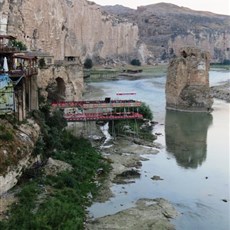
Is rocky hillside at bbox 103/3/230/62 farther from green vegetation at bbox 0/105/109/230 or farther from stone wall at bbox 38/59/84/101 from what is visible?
green vegetation at bbox 0/105/109/230

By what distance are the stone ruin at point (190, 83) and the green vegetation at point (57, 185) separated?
26.0 meters

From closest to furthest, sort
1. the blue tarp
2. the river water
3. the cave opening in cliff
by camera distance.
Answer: the river water, the blue tarp, the cave opening in cliff

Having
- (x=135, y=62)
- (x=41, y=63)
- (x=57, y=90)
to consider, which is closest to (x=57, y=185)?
(x=41, y=63)

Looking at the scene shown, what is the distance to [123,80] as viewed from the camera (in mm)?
105000

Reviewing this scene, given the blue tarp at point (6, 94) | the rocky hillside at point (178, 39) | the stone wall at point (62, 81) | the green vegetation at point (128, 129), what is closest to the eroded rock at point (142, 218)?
the blue tarp at point (6, 94)

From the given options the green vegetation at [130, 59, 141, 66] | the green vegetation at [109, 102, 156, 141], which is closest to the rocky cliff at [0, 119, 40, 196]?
the green vegetation at [109, 102, 156, 141]

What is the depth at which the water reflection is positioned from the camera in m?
35.9

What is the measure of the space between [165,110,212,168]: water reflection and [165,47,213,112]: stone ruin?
2.01m

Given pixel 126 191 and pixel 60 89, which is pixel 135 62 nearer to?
pixel 60 89

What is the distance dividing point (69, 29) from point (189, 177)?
89751mm

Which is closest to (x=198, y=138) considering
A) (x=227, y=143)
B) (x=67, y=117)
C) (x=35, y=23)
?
(x=227, y=143)

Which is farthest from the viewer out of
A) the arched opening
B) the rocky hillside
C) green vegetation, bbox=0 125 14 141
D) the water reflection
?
the rocky hillside

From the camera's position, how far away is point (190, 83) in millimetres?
60750

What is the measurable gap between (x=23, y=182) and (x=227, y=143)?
74.6 ft
